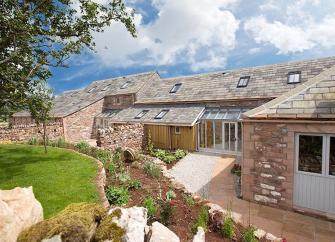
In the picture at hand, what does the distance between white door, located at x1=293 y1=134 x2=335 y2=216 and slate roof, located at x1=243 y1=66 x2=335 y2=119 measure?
0.77 m

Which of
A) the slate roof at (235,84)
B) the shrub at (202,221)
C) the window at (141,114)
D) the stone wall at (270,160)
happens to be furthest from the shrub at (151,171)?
the window at (141,114)

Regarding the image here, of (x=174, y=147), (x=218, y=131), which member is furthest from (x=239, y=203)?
(x=174, y=147)

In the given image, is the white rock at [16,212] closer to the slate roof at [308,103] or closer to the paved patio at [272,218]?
the paved patio at [272,218]

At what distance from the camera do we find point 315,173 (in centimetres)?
779

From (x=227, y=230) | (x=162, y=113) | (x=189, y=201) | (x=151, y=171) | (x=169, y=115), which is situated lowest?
(x=227, y=230)

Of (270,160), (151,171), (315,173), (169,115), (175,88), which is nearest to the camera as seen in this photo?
(315,173)

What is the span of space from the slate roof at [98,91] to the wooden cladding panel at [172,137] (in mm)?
7428

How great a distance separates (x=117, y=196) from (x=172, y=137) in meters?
12.5

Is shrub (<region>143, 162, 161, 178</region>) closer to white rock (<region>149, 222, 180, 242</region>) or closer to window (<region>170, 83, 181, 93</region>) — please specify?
white rock (<region>149, 222, 180, 242</region>)

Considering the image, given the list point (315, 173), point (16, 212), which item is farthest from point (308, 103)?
point (16, 212)

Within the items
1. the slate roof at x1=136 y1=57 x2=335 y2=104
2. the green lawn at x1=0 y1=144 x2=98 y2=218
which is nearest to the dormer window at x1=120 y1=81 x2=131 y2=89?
the slate roof at x1=136 y1=57 x2=335 y2=104

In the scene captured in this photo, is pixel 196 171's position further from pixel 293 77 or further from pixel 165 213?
pixel 293 77

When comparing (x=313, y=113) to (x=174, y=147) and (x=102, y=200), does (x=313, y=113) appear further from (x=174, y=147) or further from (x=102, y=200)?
(x=174, y=147)

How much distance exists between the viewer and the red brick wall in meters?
25.6
